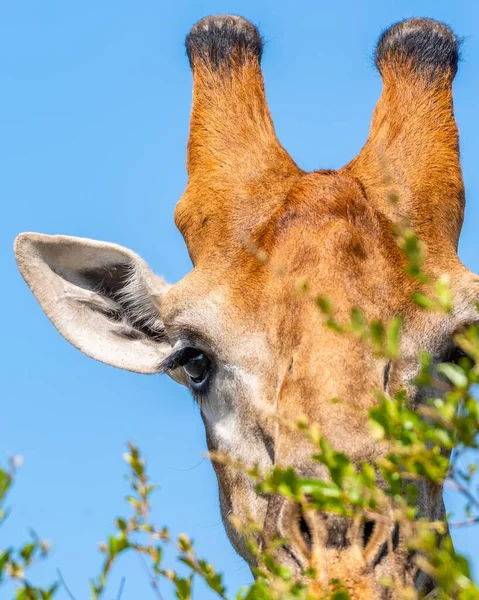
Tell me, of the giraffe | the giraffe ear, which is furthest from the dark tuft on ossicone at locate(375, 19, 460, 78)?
the giraffe ear

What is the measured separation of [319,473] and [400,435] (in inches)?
92.8

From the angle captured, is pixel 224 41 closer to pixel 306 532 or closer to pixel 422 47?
pixel 422 47

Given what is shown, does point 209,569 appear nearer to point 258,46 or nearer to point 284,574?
point 284,574

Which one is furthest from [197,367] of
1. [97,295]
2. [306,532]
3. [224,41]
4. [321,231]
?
[224,41]

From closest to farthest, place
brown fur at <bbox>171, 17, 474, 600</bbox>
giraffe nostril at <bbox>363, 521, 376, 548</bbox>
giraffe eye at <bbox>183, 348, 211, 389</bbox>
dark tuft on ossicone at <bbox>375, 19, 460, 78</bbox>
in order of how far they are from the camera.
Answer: giraffe nostril at <bbox>363, 521, 376, 548</bbox> < brown fur at <bbox>171, 17, 474, 600</bbox> < giraffe eye at <bbox>183, 348, 211, 389</bbox> < dark tuft on ossicone at <bbox>375, 19, 460, 78</bbox>

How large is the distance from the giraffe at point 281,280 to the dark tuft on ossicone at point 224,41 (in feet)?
0.05

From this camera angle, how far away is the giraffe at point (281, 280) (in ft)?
17.5

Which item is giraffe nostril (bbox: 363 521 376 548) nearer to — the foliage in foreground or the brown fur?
the brown fur

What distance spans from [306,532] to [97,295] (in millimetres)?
3650

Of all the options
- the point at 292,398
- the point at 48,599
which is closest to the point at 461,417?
the point at 48,599

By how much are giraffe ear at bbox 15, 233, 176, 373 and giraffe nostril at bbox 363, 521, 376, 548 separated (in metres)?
3.19

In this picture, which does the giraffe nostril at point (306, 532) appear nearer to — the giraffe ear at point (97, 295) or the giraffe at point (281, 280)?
the giraffe at point (281, 280)

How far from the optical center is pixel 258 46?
8742 millimetres

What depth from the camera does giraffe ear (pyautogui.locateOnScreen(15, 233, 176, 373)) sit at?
309 inches
